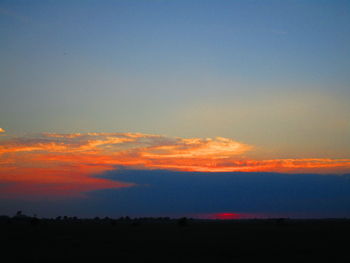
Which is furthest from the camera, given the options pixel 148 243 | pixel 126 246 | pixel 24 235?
pixel 24 235

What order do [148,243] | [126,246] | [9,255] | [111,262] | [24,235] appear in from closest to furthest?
[111,262], [9,255], [126,246], [148,243], [24,235]

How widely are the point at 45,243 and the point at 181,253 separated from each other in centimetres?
1502

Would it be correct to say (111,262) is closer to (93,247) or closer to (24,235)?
(93,247)

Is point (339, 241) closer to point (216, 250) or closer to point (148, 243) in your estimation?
point (216, 250)

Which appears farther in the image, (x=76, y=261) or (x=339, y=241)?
(x=339, y=241)

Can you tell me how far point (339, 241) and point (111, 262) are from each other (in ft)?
81.9

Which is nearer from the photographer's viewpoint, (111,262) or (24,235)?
(111,262)

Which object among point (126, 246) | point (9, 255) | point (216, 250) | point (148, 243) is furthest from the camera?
point (148, 243)

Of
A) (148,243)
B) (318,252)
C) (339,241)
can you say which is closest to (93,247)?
(148,243)

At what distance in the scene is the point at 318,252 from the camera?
3394 centimetres

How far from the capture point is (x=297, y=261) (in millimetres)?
29453

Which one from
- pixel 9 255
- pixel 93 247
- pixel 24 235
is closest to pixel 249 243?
pixel 93 247

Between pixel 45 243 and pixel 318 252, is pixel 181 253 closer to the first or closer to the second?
pixel 318 252

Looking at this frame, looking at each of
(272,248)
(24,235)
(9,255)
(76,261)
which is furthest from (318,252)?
(24,235)
